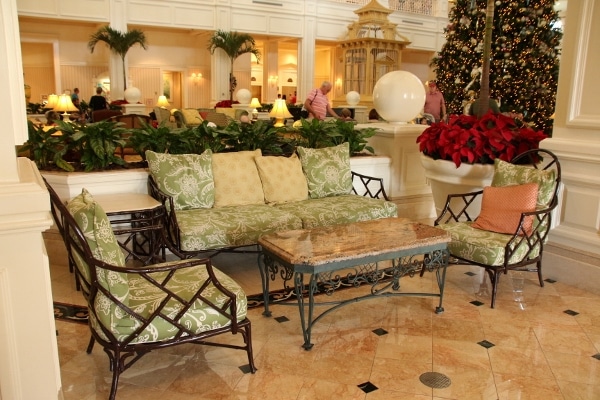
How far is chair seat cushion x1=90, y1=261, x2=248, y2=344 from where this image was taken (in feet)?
8.16

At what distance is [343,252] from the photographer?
3.05 m

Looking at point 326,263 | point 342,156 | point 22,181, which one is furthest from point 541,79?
point 22,181

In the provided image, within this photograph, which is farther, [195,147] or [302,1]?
[302,1]

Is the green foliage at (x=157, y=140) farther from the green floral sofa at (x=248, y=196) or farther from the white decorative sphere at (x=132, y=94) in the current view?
the white decorative sphere at (x=132, y=94)

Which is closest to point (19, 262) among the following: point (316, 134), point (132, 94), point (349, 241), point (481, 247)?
point (349, 241)

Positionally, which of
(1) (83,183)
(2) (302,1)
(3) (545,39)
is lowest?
(1) (83,183)

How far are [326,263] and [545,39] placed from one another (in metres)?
7.54

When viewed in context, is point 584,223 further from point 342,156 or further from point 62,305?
point 62,305

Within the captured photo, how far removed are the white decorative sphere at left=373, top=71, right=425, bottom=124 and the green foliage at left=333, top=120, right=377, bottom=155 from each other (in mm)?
352

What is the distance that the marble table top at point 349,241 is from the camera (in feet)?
9.89

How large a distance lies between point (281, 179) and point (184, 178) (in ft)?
2.90

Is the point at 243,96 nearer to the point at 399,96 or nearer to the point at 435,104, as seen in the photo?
the point at 435,104

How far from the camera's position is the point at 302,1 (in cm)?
1523

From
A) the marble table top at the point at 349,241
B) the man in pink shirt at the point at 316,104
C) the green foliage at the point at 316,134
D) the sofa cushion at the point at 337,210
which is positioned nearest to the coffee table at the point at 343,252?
the marble table top at the point at 349,241
